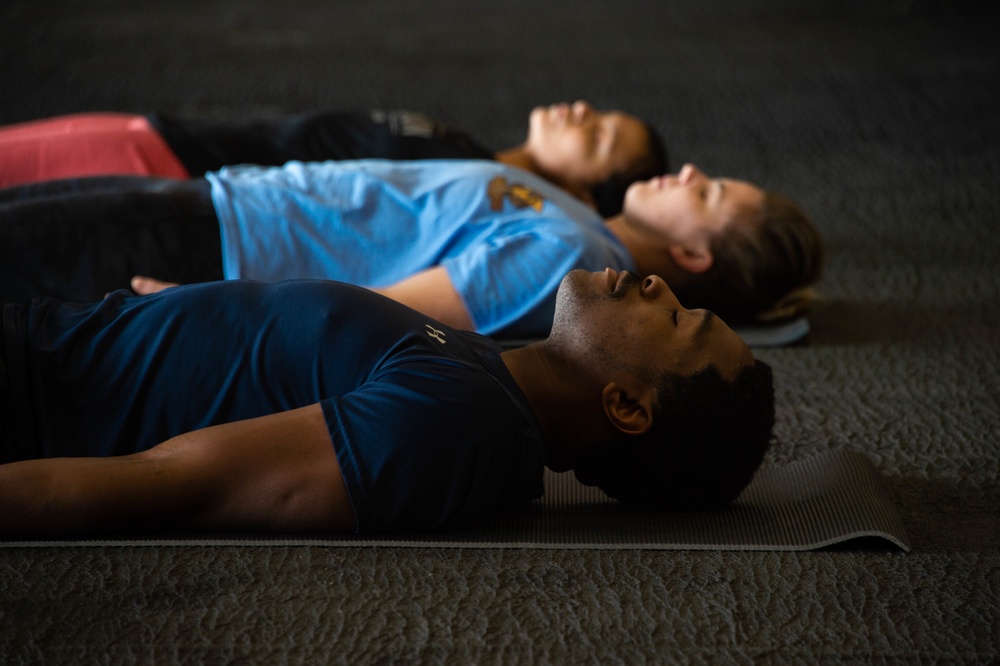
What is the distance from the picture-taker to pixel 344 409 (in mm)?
993

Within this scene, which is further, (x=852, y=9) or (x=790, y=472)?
(x=852, y=9)

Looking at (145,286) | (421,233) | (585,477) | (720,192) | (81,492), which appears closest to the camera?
(81,492)

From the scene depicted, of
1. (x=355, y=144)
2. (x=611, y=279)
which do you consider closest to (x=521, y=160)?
(x=355, y=144)

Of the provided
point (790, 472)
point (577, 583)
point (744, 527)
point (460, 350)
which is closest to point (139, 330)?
point (460, 350)

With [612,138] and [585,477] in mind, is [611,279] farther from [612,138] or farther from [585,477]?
[612,138]

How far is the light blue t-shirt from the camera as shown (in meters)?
1.54

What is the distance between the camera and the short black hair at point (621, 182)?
2059 millimetres

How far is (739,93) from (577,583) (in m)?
2.37

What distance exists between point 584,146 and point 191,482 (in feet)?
4.32

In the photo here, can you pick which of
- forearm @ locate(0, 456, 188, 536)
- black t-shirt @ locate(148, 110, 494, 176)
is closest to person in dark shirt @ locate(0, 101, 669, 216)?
black t-shirt @ locate(148, 110, 494, 176)

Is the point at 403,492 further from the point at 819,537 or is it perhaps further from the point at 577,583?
the point at 819,537

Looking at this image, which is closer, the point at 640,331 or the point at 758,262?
the point at 640,331

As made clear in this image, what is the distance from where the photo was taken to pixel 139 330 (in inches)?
43.6

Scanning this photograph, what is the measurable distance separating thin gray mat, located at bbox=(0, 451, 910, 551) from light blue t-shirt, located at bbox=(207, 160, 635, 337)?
1.23 feet
